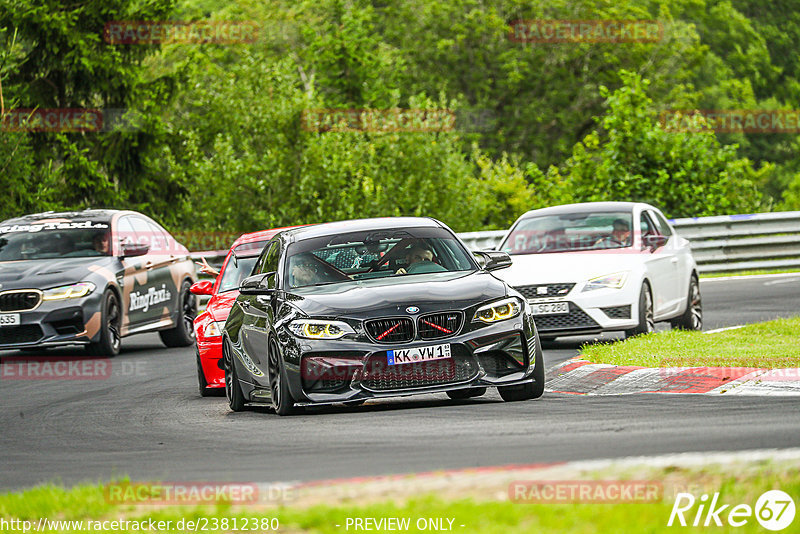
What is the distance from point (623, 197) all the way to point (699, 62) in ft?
118

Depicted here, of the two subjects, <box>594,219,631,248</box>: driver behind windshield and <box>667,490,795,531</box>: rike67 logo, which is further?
<box>594,219,631,248</box>: driver behind windshield

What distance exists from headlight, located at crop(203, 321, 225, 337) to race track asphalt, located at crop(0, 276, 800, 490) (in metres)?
0.65

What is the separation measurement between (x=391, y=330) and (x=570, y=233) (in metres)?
7.43

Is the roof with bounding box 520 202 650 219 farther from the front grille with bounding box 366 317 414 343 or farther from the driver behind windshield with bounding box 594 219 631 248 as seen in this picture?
the front grille with bounding box 366 317 414 343

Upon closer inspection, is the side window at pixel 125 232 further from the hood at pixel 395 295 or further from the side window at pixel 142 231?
the hood at pixel 395 295

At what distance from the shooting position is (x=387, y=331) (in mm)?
10438

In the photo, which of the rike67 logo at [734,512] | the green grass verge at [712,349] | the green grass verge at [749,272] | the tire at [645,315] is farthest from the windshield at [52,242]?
the green grass verge at [749,272]

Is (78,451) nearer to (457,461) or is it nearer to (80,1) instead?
(457,461)

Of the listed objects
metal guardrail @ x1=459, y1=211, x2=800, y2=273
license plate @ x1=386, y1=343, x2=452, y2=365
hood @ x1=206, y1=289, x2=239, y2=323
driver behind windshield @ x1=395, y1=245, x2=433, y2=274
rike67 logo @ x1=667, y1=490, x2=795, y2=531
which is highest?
rike67 logo @ x1=667, y1=490, x2=795, y2=531

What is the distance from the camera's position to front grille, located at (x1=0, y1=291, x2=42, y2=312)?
1741cm

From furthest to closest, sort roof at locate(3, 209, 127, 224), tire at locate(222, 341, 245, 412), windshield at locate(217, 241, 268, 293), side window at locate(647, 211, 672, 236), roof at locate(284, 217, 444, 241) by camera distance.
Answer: roof at locate(3, 209, 127, 224)
side window at locate(647, 211, 672, 236)
windshield at locate(217, 241, 268, 293)
tire at locate(222, 341, 245, 412)
roof at locate(284, 217, 444, 241)

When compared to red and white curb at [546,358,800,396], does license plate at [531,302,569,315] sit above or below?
below

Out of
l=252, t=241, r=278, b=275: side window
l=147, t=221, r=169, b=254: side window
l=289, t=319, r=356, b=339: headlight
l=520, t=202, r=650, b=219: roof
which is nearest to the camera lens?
l=289, t=319, r=356, b=339: headlight

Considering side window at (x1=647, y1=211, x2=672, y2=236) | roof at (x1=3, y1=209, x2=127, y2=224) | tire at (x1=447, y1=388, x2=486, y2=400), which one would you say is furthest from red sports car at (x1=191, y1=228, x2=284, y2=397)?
side window at (x1=647, y1=211, x2=672, y2=236)
